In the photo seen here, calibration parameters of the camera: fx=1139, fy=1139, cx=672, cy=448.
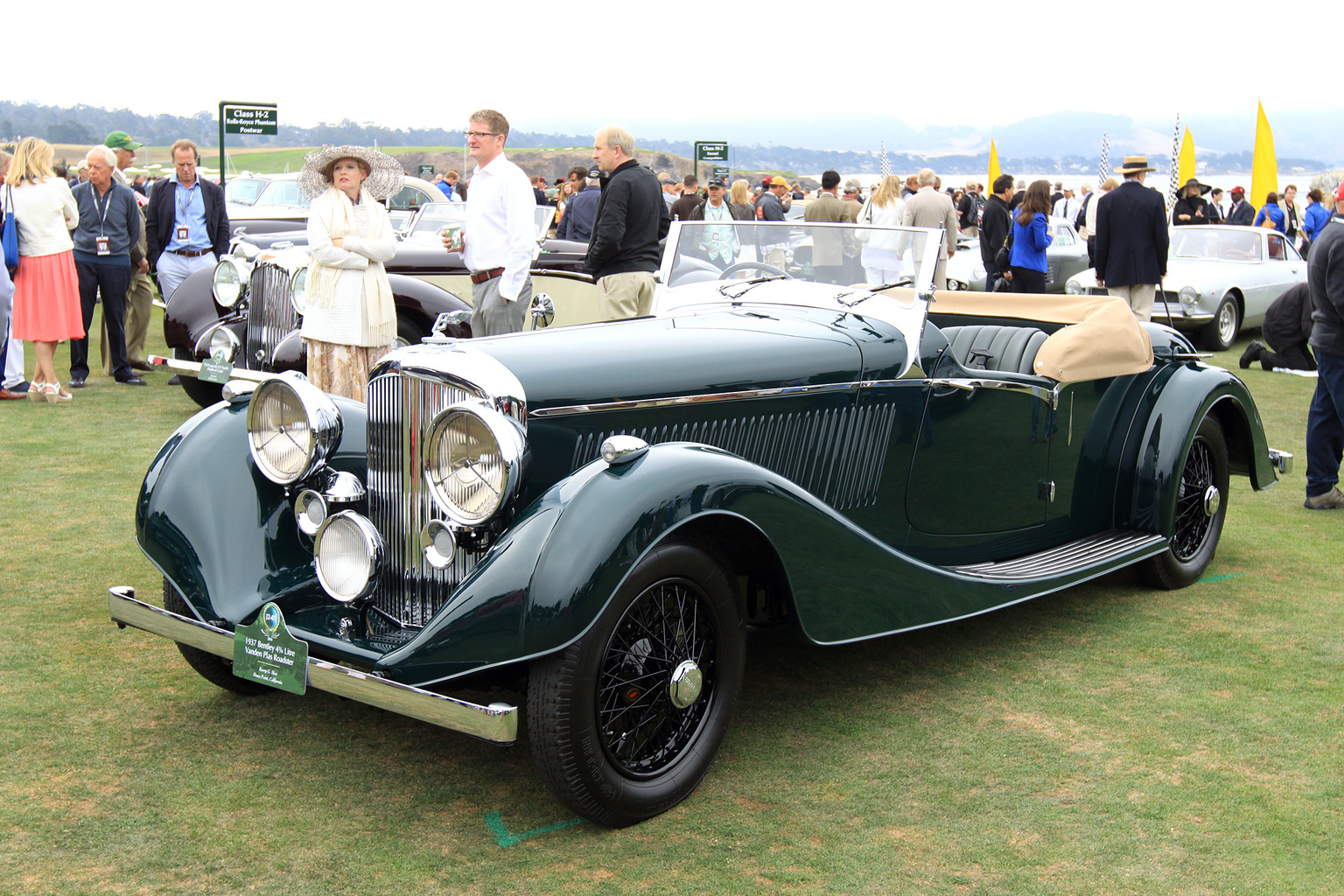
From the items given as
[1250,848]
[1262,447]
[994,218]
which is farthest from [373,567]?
[994,218]

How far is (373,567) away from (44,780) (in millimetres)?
1068

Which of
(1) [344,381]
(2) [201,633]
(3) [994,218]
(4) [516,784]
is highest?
(3) [994,218]

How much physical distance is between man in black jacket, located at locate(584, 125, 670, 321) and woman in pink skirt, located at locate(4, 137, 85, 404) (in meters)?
4.11

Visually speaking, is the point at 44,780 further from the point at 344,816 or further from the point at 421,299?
the point at 421,299

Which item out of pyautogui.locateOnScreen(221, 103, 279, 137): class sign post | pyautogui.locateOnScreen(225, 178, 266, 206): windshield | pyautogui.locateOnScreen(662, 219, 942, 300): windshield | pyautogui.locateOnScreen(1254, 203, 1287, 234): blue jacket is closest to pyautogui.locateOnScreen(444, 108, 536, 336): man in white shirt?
pyautogui.locateOnScreen(662, 219, 942, 300): windshield

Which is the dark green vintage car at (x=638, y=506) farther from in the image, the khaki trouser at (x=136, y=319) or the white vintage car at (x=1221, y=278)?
the white vintage car at (x=1221, y=278)

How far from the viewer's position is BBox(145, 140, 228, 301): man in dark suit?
949 cm

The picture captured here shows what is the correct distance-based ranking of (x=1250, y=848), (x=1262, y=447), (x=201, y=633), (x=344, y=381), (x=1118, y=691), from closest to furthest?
(x=1250, y=848), (x=201, y=633), (x=1118, y=691), (x=1262, y=447), (x=344, y=381)

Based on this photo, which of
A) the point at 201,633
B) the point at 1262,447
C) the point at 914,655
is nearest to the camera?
the point at 201,633

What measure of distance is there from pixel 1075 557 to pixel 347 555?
112 inches

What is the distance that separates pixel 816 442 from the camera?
3.82 metres

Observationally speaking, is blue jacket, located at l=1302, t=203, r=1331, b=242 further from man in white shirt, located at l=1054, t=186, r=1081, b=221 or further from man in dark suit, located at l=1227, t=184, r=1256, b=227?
man in white shirt, located at l=1054, t=186, r=1081, b=221

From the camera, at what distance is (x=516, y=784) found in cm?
322

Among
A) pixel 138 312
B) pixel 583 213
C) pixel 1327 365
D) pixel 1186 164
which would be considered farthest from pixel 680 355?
pixel 1186 164
